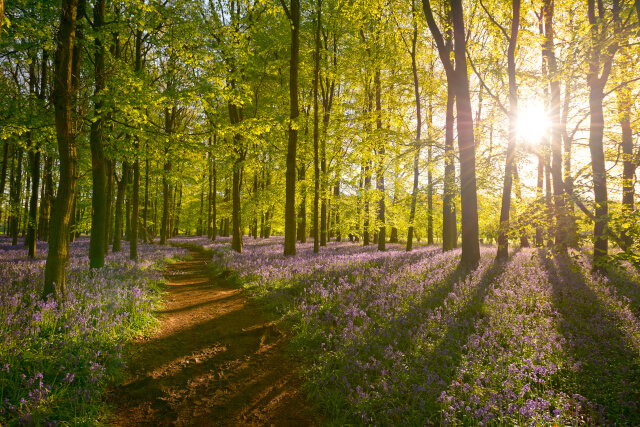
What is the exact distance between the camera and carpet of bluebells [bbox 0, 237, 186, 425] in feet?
10.1

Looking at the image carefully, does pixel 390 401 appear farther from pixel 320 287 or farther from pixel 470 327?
pixel 320 287

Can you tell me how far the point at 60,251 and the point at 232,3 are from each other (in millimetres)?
18072

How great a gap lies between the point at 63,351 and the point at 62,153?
3935 millimetres

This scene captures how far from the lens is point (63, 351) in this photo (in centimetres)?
408

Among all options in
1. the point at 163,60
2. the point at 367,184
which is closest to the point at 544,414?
the point at 367,184

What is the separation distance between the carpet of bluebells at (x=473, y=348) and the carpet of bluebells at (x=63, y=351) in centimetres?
284

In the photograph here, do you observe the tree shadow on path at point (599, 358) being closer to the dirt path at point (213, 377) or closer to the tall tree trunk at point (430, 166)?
the dirt path at point (213, 377)

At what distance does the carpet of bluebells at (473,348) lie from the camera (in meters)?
3.21

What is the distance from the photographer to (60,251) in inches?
231

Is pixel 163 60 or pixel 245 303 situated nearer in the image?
pixel 245 303

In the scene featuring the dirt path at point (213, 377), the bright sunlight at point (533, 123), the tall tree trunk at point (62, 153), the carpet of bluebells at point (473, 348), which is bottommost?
the dirt path at point (213, 377)

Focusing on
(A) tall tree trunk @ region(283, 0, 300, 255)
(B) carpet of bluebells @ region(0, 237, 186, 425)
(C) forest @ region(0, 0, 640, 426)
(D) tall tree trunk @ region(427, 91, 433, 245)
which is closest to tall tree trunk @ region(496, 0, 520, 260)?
(C) forest @ region(0, 0, 640, 426)

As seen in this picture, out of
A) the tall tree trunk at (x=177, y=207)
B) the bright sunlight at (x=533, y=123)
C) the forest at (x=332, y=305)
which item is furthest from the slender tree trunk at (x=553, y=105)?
the tall tree trunk at (x=177, y=207)

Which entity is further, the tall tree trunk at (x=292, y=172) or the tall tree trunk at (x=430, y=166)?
the tall tree trunk at (x=430, y=166)
